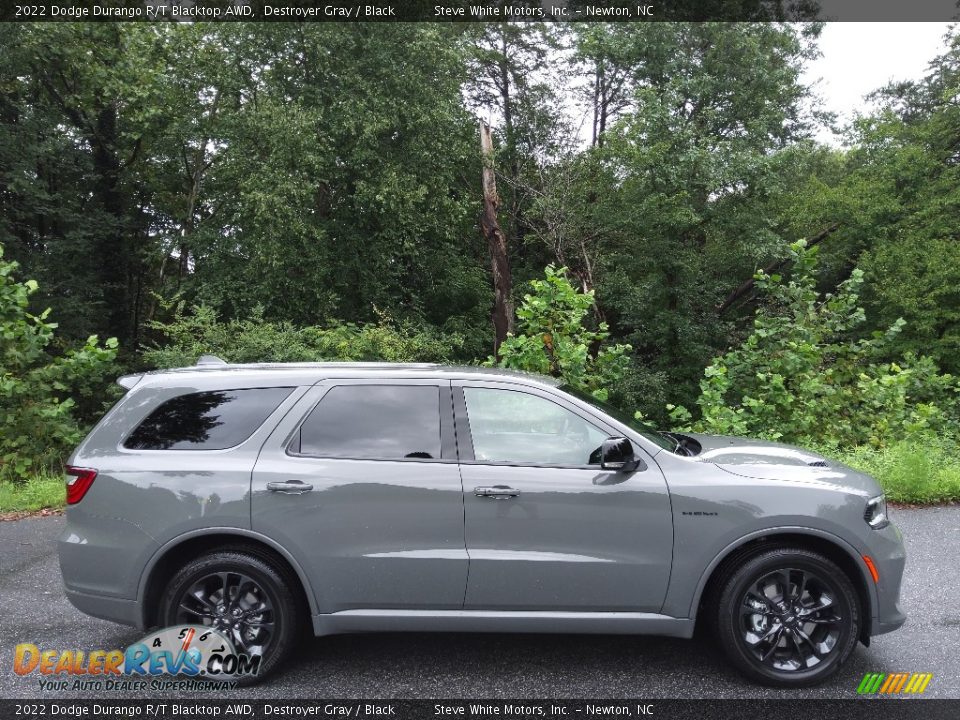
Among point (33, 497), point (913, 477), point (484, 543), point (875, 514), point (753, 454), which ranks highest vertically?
point (753, 454)

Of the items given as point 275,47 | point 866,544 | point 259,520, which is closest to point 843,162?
point 275,47

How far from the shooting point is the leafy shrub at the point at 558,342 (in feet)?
28.1

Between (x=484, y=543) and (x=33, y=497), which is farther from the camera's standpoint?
(x=33, y=497)

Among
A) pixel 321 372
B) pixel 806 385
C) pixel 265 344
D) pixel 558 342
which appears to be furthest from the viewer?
pixel 265 344

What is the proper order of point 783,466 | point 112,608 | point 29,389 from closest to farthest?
1. point 112,608
2. point 783,466
3. point 29,389

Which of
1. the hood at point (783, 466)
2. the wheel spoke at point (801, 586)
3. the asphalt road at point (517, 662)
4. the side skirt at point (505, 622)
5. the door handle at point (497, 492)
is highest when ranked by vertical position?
the hood at point (783, 466)

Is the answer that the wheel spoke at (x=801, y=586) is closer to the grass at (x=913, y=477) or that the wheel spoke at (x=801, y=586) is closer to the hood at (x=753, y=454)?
the hood at (x=753, y=454)

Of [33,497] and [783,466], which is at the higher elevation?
[783,466]

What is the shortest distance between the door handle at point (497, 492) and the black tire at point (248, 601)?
1.14 m

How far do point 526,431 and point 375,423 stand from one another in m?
0.85

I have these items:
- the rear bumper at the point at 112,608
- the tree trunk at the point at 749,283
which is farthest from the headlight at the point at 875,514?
the tree trunk at the point at 749,283

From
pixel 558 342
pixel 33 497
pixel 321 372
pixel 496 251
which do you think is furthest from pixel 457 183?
pixel 321 372

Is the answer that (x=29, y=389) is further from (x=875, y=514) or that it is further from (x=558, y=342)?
(x=875, y=514)

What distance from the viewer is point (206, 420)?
386 centimetres
